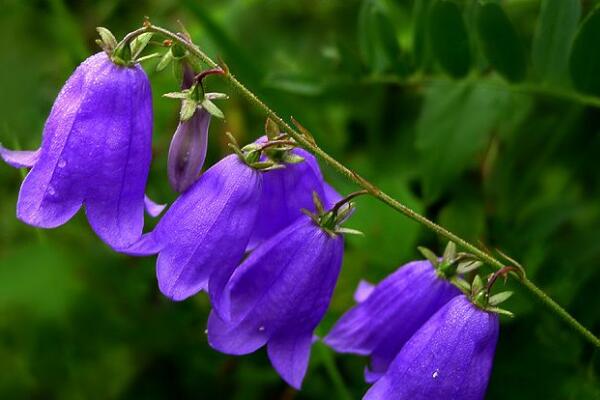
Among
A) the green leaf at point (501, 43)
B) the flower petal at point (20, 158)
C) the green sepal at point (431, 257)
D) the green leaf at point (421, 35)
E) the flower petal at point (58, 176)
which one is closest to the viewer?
the flower petal at point (58, 176)

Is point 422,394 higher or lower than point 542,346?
higher

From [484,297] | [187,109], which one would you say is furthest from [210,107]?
[484,297]

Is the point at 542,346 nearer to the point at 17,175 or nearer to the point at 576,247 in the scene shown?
the point at 576,247

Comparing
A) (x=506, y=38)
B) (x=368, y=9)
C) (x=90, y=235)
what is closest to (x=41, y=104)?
(x=90, y=235)

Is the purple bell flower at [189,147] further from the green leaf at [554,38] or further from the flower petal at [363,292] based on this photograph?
the green leaf at [554,38]

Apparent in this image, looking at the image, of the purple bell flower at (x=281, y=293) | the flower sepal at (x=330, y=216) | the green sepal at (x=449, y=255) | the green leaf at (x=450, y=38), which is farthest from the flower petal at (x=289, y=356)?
the green leaf at (x=450, y=38)

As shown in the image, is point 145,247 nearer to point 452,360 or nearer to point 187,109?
point 187,109
